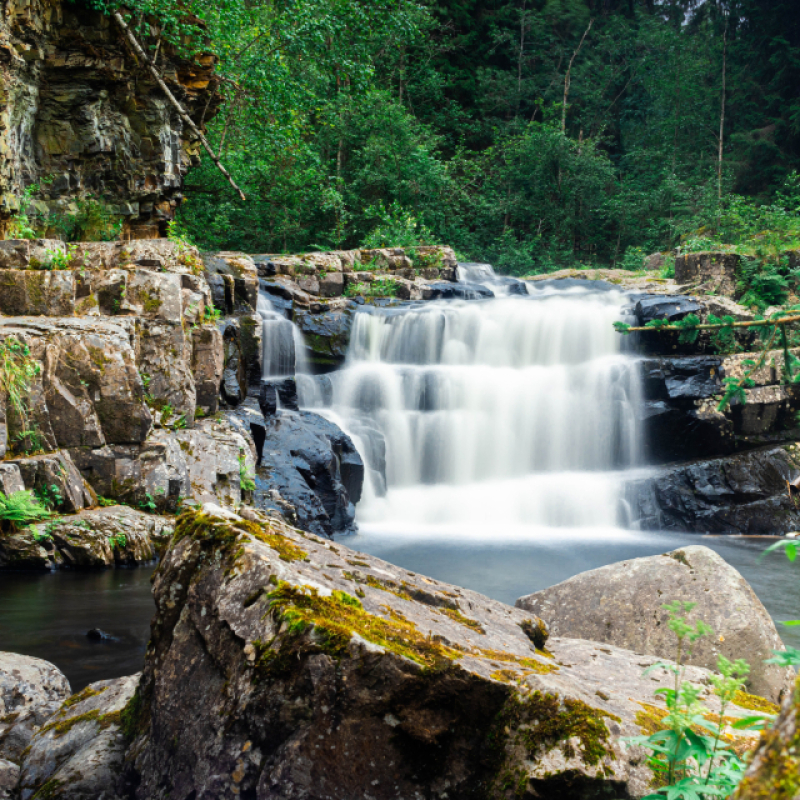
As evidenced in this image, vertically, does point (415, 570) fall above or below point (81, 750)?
below

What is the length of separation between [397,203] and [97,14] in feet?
44.1

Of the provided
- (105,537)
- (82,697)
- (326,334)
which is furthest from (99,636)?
(326,334)

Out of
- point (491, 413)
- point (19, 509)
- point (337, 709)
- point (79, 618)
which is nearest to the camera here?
point (337, 709)

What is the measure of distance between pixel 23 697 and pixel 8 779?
2.60ft

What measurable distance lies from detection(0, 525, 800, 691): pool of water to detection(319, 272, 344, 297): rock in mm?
7889

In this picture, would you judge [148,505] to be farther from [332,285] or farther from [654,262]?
[654,262]

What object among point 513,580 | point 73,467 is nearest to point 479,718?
point 513,580

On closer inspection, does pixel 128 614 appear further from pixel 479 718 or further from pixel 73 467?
pixel 479 718

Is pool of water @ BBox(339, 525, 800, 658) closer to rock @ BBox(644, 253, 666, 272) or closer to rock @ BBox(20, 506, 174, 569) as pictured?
rock @ BBox(20, 506, 174, 569)

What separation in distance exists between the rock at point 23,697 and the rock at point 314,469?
5.16 meters

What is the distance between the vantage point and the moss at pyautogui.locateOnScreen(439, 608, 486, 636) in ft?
10.2

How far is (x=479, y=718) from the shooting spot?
2.36 meters

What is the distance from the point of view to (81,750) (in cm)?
278

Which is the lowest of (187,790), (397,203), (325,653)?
(187,790)
